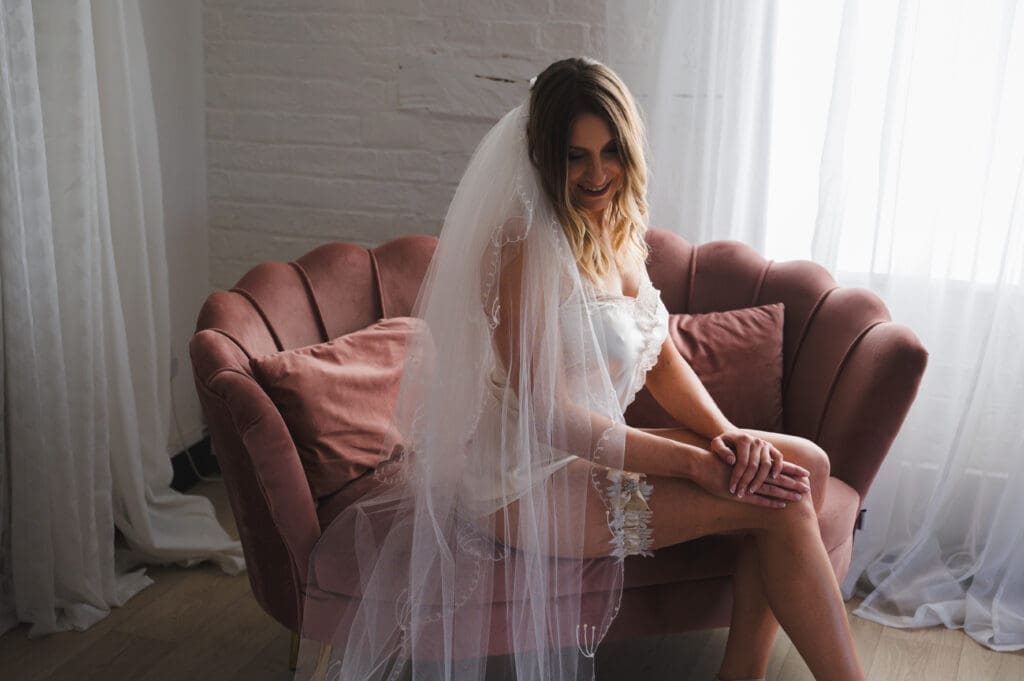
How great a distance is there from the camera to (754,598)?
1.90 metres

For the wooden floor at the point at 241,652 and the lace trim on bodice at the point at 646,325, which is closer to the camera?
the lace trim on bodice at the point at 646,325

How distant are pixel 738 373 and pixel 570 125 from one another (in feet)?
2.48

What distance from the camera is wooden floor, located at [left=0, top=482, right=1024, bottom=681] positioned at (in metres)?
2.16

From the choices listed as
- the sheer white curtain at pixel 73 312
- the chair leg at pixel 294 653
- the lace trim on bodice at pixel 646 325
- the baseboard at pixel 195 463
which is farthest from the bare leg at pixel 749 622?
the baseboard at pixel 195 463

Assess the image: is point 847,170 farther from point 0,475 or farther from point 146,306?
point 0,475

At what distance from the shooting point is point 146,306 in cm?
256

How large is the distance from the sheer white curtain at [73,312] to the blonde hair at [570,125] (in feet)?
3.31

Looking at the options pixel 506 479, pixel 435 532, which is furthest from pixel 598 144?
pixel 435 532

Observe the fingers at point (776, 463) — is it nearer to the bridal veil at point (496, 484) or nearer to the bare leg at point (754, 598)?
the bare leg at point (754, 598)

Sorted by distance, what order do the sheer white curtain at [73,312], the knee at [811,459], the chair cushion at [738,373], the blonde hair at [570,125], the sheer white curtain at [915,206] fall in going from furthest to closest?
the sheer white curtain at [915,206] → the chair cushion at [738,373] → the sheer white curtain at [73,312] → the knee at [811,459] → the blonde hair at [570,125]

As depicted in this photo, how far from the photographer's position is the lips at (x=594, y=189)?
6.04 feet

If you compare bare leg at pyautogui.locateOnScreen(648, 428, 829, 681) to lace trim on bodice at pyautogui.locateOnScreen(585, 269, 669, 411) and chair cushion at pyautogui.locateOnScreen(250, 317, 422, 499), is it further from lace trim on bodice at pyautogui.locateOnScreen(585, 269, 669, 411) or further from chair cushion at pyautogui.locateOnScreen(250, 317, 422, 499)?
chair cushion at pyautogui.locateOnScreen(250, 317, 422, 499)

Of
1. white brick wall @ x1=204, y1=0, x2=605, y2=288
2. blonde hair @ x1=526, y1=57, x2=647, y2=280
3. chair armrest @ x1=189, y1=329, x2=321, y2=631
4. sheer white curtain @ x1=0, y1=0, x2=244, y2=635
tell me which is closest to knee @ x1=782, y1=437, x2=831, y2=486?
blonde hair @ x1=526, y1=57, x2=647, y2=280

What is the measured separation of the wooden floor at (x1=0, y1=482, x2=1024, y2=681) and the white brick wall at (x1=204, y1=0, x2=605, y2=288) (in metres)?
1.02
